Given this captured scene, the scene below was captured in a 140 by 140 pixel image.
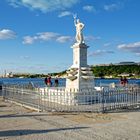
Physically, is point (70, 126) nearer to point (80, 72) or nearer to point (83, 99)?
point (83, 99)

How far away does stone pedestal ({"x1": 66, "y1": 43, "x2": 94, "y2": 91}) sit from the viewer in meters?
23.8

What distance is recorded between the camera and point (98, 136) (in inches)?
410

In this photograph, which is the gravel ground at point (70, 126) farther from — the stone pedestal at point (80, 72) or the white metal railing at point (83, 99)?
the stone pedestal at point (80, 72)

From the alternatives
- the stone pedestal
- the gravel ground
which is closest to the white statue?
the stone pedestal

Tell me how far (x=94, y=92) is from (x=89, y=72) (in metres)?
6.39

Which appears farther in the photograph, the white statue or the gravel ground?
the white statue

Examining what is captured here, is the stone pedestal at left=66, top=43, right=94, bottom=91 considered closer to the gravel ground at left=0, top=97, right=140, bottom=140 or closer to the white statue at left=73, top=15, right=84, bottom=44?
the white statue at left=73, top=15, right=84, bottom=44

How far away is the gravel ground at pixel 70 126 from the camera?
1044 centimetres

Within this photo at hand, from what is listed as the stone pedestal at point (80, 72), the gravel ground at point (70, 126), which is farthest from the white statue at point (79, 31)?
Answer: the gravel ground at point (70, 126)

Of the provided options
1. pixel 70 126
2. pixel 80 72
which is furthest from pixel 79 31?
pixel 70 126

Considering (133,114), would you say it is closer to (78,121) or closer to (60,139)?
(78,121)

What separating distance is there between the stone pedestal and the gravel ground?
8051 millimetres

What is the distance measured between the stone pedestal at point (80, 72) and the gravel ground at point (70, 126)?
805cm

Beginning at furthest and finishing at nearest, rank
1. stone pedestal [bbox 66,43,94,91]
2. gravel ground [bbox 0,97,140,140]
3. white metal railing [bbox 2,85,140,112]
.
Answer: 1. stone pedestal [bbox 66,43,94,91]
2. white metal railing [bbox 2,85,140,112]
3. gravel ground [bbox 0,97,140,140]
